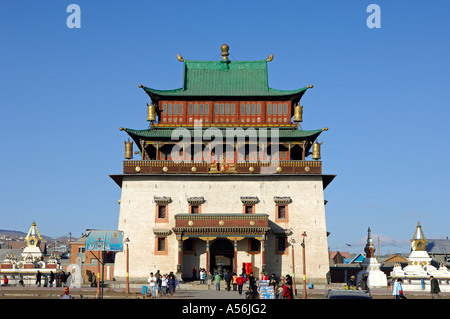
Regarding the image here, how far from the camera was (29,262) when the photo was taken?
190ft

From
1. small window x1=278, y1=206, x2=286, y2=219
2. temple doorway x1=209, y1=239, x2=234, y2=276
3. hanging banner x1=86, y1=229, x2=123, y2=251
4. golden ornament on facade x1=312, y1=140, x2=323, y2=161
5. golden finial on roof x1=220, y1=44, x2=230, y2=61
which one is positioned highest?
golden finial on roof x1=220, y1=44, x2=230, y2=61

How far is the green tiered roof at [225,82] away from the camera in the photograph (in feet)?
A: 212

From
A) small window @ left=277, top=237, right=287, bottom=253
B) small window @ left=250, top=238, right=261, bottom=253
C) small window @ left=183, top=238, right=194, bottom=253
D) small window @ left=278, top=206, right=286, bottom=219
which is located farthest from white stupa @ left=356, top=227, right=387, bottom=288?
small window @ left=183, top=238, right=194, bottom=253

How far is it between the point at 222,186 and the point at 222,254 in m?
6.30

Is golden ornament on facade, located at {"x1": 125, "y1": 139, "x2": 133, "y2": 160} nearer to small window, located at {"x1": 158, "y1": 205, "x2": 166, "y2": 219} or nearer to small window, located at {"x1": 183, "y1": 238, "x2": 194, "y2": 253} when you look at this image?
small window, located at {"x1": 158, "y1": 205, "x2": 166, "y2": 219}

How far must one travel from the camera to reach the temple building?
57.9 meters

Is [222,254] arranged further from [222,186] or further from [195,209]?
[222,186]

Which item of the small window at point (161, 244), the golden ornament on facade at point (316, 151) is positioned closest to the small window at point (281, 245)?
the golden ornament on facade at point (316, 151)

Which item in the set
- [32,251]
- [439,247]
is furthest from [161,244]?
[439,247]

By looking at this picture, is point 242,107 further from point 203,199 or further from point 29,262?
point 29,262

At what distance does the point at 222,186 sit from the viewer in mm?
60250

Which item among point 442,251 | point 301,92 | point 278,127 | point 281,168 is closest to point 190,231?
point 281,168

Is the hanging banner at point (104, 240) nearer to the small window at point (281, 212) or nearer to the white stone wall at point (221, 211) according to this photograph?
the white stone wall at point (221, 211)

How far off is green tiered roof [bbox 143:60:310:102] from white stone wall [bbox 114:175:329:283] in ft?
30.2
